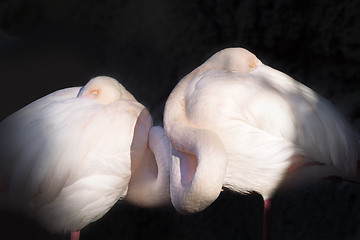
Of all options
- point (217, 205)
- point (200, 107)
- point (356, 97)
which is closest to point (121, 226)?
point (217, 205)

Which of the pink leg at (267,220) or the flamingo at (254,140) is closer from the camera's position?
the flamingo at (254,140)

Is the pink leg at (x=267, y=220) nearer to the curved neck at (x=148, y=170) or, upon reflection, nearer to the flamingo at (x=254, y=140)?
the flamingo at (x=254, y=140)

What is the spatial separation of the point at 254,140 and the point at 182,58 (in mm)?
1472

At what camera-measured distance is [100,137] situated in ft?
5.83

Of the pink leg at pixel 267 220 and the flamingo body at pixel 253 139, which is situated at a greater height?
the flamingo body at pixel 253 139

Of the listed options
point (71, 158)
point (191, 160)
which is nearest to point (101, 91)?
point (71, 158)

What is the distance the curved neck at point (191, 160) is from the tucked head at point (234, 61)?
0.27ft

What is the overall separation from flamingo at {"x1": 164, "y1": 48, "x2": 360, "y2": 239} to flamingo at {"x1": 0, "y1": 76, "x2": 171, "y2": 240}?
33 cm

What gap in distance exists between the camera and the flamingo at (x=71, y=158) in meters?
1.65

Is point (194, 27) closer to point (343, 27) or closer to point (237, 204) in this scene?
point (343, 27)

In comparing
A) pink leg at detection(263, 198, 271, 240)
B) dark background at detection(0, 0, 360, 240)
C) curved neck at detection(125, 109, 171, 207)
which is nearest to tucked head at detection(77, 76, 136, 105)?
curved neck at detection(125, 109, 171, 207)

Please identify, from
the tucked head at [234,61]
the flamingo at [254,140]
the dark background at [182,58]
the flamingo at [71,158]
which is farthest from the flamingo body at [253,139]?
the dark background at [182,58]

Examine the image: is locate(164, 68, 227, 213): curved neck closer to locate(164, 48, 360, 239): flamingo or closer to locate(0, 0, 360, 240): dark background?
locate(164, 48, 360, 239): flamingo

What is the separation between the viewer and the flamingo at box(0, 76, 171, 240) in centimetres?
165
